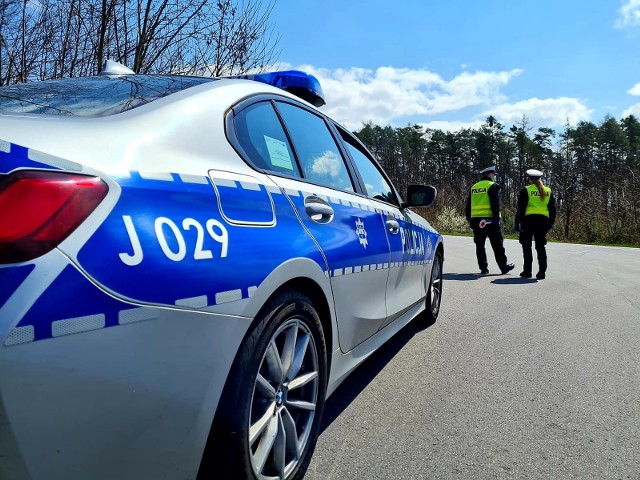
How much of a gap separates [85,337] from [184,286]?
29 cm

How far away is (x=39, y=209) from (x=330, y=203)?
56.6 inches

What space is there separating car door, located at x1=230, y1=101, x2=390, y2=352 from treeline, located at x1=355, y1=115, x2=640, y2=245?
22.9 metres

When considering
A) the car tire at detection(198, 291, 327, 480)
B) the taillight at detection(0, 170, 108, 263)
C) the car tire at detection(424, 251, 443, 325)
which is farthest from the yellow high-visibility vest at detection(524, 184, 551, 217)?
the taillight at detection(0, 170, 108, 263)

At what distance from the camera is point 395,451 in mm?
2416

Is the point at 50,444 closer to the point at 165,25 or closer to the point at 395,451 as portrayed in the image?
the point at 395,451

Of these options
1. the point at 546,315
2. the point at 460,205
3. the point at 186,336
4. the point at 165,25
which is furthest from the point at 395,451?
the point at 460,205

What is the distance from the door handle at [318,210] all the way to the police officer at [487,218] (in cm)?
703

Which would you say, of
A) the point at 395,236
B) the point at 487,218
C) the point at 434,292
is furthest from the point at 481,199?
the point at 395,236

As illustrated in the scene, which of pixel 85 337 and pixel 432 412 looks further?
pixel 432 412

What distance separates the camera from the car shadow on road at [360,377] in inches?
113

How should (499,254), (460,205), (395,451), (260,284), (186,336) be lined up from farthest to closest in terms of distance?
(460,205), (499,254), (395,451), (260,284), (186,336)

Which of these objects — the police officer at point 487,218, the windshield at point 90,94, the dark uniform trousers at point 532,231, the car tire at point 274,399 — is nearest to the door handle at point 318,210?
the car tire at point 274,399

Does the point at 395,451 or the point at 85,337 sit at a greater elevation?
the point at 85,337

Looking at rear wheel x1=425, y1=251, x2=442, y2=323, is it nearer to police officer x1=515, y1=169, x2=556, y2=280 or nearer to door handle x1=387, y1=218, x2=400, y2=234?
door handle x1=387, y1=218, x2=400, y2=234
